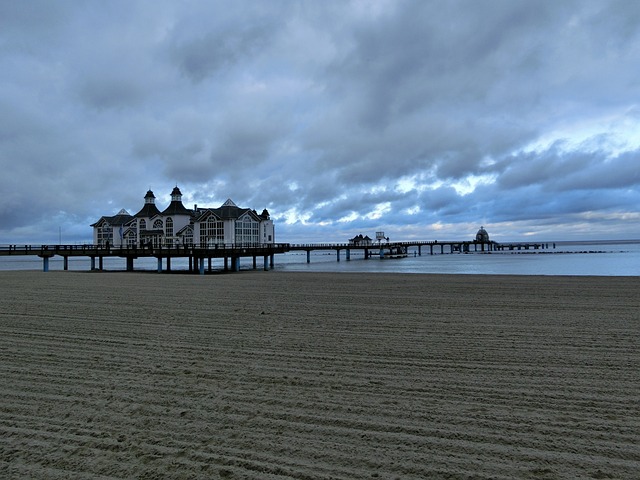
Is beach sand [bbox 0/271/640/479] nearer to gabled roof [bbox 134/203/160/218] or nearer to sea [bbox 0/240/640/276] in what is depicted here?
sea [bbox 0/240/640/276]

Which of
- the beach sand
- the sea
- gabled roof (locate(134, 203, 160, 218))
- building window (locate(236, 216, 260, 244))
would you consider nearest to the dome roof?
the sea

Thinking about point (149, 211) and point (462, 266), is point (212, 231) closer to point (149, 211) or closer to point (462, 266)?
point (149, 211)

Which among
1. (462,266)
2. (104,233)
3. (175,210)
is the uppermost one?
(175,210)

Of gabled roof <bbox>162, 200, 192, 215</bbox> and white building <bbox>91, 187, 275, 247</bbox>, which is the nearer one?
white building <bbox>91, 187, 275, 247</bbox>

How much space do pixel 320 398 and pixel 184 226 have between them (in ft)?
176

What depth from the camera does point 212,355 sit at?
6.54 metres

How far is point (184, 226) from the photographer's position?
2174 inches

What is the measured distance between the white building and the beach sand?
125 ft

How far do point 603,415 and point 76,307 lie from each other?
12.2m

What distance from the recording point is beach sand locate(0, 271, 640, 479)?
10.9ft

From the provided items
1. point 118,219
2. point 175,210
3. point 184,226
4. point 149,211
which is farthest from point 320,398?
point 118,219

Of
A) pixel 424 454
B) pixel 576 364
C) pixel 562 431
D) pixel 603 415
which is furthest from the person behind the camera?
pixel 576 364

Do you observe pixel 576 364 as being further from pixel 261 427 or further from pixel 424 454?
pixel 261 427

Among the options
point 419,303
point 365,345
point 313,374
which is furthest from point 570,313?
point 313,374
